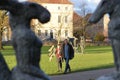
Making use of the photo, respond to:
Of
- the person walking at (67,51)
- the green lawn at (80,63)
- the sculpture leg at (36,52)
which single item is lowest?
the green lawn at (80,63)

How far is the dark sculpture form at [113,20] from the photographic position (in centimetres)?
386

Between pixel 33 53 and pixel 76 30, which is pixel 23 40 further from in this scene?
pixel 76 30

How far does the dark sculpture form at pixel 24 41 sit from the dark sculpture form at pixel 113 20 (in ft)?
1.67

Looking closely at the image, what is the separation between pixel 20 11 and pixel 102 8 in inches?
32.3

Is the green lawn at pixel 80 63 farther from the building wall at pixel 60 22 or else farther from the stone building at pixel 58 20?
the building wall at pixel 60 22

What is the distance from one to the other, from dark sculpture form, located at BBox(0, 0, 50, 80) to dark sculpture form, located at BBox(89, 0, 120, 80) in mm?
509

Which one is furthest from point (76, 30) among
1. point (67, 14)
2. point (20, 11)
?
point (20, 11)

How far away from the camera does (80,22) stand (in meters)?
106

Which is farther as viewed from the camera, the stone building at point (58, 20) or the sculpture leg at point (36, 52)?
the stone building at point (58, 20)

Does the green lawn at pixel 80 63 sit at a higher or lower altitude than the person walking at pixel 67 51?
lower

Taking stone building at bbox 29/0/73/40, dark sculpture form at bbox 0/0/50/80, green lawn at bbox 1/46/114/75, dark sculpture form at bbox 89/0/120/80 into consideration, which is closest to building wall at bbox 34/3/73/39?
stone building at bbox 29/0/73/40

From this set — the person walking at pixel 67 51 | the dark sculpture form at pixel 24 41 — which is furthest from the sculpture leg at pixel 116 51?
the person walking at pixel 67 51

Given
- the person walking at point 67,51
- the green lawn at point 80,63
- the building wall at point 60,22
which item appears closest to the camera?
the person walking at point 67,51

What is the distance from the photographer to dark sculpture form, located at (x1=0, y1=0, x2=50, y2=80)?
395 cm
